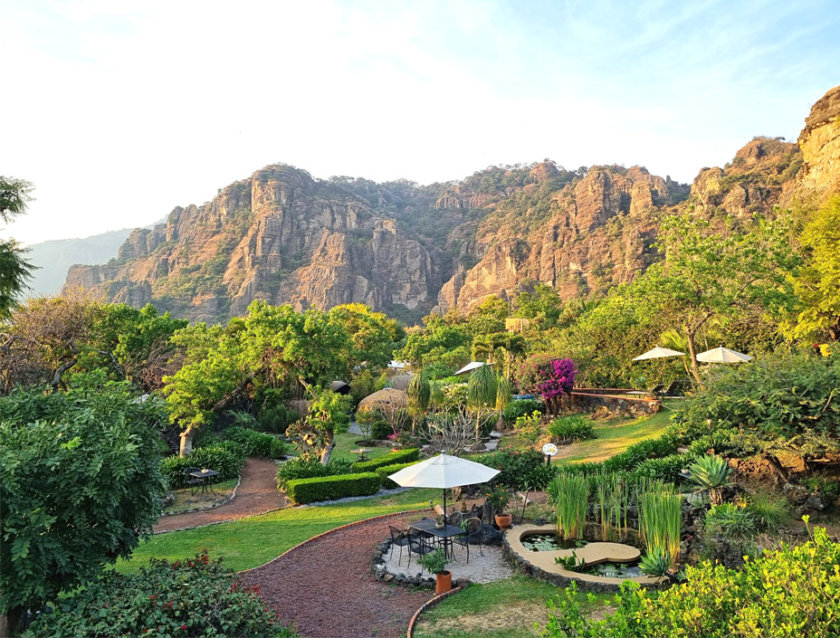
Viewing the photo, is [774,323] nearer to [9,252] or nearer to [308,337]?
[308,337]

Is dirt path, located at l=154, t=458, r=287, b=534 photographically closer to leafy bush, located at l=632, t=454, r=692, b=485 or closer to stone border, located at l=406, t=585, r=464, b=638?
stone border, located at l=406, t=585, r=464, b=638

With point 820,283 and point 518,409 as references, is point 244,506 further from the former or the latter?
point 820,283

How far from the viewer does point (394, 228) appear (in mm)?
132250

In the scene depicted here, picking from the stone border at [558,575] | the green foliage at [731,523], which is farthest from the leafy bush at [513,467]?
the green foliage at [731,523]

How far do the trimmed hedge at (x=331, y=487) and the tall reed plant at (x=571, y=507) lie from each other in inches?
256

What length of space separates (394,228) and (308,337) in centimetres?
11249

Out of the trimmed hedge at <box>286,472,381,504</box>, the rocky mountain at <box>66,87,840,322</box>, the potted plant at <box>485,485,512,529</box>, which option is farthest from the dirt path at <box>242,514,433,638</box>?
the rocky mountain at <box>66,87,840,322</box>

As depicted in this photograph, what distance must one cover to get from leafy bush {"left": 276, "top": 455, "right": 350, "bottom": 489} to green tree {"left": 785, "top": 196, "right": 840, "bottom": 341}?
16015mm

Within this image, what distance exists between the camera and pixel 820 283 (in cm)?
1655

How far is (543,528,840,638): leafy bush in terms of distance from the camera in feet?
9.23

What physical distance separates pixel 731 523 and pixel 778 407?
2427 mm

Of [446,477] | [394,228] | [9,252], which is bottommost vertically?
[446,477]

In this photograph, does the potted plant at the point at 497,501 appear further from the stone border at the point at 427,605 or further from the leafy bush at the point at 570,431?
the leafy bush at the point at 570,431

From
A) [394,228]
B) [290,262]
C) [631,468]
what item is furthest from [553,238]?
[631,468]
